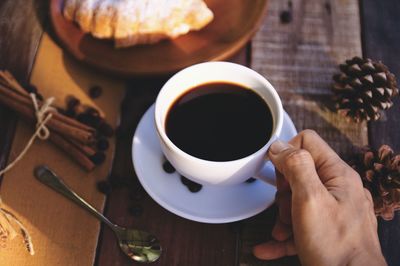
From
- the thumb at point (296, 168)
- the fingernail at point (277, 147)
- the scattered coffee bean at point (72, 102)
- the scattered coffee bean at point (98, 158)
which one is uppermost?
the scattered coffee bean at point (72, 102)

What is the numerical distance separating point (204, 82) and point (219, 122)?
0.11 m

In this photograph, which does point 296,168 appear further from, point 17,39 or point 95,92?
point 17,39

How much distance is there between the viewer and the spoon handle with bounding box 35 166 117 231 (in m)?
1.12

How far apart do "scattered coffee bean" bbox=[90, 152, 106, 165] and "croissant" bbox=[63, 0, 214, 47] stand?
31cm

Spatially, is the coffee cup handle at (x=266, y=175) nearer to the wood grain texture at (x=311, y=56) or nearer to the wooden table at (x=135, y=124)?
the wooden table at (x=135, y=124)

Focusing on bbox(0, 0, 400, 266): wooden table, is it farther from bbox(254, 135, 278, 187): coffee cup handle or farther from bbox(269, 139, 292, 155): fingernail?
bbox(269, 139, 292, 155): fingernail

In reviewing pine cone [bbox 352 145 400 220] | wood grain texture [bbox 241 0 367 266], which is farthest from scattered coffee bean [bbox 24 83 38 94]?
pine cone [bbox 352 145 400 220]

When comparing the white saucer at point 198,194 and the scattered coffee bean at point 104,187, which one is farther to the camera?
the scattered coffee bean at point 104,187

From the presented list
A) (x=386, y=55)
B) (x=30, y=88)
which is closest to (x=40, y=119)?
(x=30, y=88)

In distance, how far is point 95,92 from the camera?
4.30 ft

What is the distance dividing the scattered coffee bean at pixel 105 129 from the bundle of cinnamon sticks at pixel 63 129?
2 centimetres

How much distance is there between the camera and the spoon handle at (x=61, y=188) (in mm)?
1125

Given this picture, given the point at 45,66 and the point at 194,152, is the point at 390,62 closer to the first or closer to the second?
the point at 194,152

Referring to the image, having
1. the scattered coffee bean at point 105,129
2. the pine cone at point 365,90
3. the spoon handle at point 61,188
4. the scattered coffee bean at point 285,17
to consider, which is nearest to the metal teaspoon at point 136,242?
the spoon handle at point 61,188
